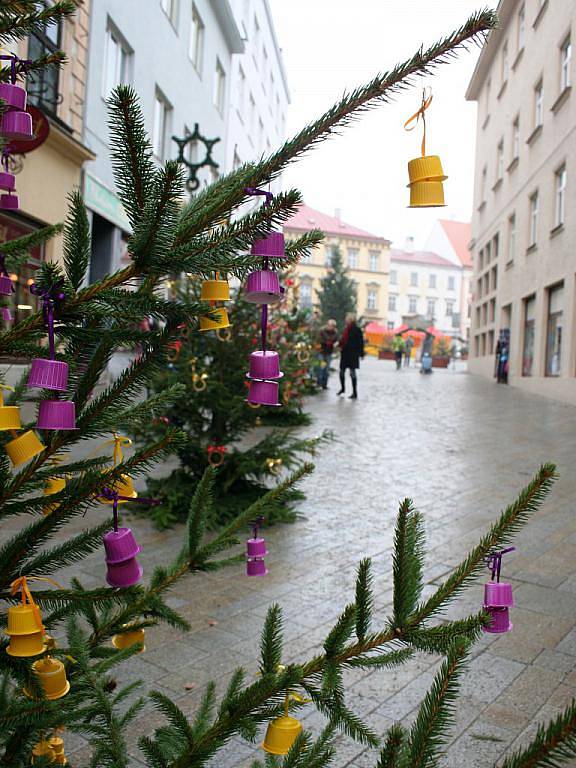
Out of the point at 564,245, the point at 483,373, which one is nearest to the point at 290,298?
the point at 564,245

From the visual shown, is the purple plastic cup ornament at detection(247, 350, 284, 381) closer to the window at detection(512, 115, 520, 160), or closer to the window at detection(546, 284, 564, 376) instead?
the window at detection(546, 284, 564, 376)

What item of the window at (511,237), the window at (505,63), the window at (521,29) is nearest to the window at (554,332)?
the window at (511,237)

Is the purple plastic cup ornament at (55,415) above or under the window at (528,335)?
under

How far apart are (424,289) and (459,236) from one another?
881 centimetres

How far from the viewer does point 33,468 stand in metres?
1.32

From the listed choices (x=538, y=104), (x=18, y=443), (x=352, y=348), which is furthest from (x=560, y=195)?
(x=18, y=443)

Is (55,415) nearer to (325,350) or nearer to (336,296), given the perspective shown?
(325,350)

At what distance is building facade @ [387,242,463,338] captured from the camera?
8206cm

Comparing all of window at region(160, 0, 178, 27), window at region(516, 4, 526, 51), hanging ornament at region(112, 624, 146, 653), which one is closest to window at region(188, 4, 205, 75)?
window at region(160, 0, 178, 27)

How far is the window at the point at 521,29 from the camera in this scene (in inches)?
865

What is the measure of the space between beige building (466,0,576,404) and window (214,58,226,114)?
8.65 metres

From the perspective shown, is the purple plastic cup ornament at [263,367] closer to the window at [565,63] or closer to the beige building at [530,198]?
the beige building at [530,198]

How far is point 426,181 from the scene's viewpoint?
164 centimetres

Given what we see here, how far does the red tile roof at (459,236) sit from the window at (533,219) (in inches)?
2525
